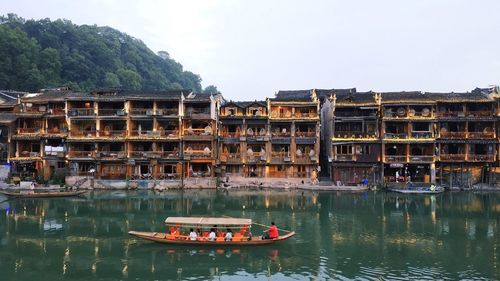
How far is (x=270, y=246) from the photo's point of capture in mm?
27203

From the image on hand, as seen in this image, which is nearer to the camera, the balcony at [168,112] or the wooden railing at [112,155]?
the wooden railing at [112,155]

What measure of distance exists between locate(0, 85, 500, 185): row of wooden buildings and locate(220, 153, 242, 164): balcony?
5.5 inches

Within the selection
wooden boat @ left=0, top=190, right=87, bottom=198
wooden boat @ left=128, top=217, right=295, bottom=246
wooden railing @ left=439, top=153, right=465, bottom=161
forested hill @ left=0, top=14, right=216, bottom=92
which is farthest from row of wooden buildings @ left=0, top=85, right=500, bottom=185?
wooden boat @ left=128, top=217, right=295, bottom=246

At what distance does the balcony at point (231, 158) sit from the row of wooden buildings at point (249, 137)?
5.5 inches

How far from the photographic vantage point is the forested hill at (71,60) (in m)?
76.9

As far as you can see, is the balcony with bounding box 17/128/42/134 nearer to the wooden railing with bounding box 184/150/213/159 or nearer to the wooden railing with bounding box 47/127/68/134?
the wooden railing with bounding box 47/127/68/134

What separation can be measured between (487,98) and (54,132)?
2348 inches

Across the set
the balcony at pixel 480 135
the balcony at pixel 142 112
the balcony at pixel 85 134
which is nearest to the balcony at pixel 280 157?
the balcony at pixel 142 112

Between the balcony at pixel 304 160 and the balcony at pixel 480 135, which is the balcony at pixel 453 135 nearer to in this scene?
the balcony at pixel 480 135

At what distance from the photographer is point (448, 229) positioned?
3238 cm

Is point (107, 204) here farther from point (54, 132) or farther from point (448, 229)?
point (448, 229)

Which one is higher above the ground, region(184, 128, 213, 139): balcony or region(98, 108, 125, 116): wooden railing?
region(98, 108, 125, 116): wooden railing

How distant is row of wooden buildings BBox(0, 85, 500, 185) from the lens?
179 feet

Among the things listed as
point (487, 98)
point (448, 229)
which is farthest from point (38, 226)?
point (487, 98)
